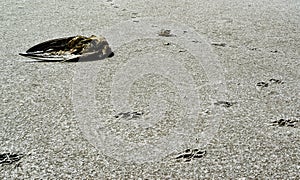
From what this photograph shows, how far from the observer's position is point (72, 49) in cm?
192

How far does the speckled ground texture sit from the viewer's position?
3.48 ft

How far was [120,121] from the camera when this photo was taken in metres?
1.31

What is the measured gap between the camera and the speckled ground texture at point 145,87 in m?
1.06

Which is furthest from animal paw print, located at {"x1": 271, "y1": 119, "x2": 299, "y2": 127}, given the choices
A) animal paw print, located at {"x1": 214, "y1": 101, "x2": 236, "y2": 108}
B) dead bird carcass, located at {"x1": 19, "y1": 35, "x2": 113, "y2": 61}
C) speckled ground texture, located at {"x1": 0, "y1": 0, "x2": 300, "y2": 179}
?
dead bird carcass, located at {"x1": 19, "y1": 35, "x2": 113, "y2": 61}

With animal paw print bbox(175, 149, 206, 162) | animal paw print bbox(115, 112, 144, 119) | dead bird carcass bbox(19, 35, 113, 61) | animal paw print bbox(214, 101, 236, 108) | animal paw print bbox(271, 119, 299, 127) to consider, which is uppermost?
dead bird carcass bbox(19, 35, 113, 61)

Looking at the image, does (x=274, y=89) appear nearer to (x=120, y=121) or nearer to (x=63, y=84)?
(x=120, y=121)

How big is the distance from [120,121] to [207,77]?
523mm

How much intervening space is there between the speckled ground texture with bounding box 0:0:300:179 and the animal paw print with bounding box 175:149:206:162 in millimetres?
20

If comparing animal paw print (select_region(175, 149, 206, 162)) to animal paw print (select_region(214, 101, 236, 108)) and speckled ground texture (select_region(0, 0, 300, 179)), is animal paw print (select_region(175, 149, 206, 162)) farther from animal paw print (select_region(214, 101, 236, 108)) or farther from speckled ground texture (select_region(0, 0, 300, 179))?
animal paw print (select_region(214, 101, 236, 108))

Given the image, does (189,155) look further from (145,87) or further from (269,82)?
(269,82)

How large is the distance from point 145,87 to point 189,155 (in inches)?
19.9

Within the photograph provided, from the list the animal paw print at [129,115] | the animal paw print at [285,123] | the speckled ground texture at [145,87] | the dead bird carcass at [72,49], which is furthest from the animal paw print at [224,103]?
the dead bird carcass at [72,49]

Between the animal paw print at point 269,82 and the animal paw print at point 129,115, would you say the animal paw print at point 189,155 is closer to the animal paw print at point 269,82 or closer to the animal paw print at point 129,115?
the animal paw print at point 129,115

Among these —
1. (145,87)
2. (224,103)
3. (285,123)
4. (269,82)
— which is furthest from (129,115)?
(269,82)
